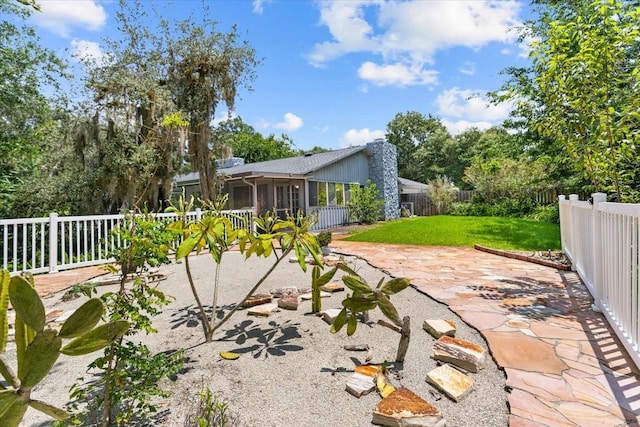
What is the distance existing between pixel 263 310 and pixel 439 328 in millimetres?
1761

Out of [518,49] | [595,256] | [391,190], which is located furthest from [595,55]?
[391,190]

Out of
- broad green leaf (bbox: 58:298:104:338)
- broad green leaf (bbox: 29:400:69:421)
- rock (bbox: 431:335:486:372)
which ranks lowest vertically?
rock (bbox: 431:335:486:372)

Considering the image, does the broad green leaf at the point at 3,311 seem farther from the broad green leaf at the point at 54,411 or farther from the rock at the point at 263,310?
the rock at the point at 263,310

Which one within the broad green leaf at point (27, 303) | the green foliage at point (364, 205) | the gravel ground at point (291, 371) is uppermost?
the green foliage at point (364, 205)

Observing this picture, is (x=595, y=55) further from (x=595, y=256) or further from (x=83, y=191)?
(x=83, y=191)

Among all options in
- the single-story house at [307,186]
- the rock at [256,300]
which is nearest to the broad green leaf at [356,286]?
the rock at [256,300]

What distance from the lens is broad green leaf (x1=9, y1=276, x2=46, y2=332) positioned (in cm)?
79

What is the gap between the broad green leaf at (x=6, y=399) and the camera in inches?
29.4

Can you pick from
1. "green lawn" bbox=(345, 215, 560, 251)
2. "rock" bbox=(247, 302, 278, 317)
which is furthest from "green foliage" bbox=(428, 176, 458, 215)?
"rock" bbox=(247, 302, 278, 317)

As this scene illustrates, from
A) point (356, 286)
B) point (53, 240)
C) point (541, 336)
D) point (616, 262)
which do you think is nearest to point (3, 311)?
point (356, 286)

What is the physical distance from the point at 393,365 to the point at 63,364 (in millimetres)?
2606

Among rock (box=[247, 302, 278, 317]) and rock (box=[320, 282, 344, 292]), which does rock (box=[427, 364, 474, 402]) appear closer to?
rock (box=[247, 302, 278, 317])

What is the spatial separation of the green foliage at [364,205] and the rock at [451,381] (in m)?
12.6

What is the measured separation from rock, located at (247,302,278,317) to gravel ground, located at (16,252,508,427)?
2.4 inches
